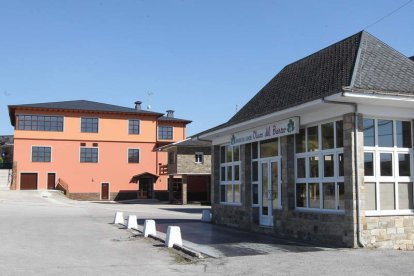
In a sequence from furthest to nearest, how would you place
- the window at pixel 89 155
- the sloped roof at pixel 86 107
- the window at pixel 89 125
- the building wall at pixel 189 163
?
the window at pixel 89 125
the window at pixel 89 155
the sloped roof at pixel 86 107
the building wall at pixel 189 163

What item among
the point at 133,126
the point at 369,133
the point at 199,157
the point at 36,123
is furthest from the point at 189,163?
the point at 369,133

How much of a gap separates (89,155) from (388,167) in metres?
44.6

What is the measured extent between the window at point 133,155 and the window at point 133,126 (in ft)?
6.99

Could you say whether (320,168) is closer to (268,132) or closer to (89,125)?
(268,132)

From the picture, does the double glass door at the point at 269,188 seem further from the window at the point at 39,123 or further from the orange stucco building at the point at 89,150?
the window at the point at 39,123

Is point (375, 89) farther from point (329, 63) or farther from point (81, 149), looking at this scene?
point (81, 149)

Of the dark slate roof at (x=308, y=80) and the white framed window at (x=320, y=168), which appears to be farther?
the dark slate roof at (x=308, y=80)

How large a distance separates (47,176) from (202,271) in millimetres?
45168

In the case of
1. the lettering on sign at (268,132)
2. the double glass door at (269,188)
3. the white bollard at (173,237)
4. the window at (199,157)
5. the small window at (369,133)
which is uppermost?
the window at (199,157)

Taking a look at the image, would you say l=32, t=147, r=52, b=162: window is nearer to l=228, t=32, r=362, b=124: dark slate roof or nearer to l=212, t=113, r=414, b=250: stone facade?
l=228, t=32, r=362, b=124: dark slate roof

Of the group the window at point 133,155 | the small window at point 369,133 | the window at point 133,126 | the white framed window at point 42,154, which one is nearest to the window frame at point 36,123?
the white framed window at point 42,154

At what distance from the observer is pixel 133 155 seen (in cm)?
5531

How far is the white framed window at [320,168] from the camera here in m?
12.4

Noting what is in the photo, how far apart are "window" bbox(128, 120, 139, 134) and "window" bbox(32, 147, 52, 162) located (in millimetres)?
8894
